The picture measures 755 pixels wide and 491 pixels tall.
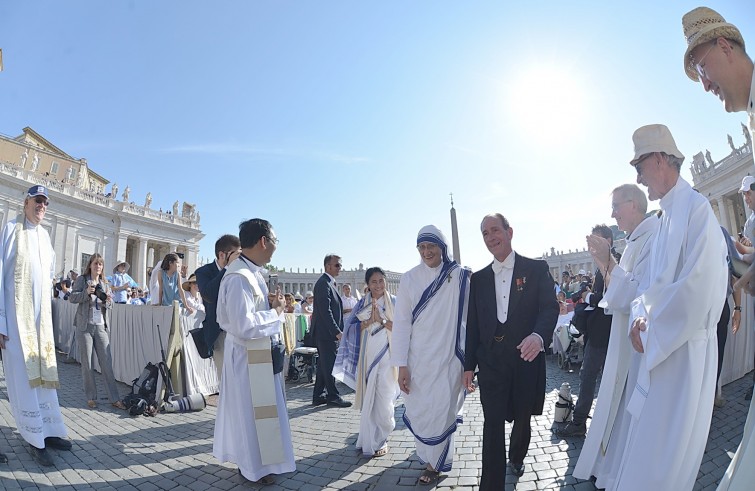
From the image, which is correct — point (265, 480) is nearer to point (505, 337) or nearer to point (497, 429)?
point (497, 429)

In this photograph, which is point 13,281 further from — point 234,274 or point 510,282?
point 510,282

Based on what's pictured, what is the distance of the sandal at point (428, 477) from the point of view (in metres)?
3.01

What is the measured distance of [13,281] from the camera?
3654 millimetres

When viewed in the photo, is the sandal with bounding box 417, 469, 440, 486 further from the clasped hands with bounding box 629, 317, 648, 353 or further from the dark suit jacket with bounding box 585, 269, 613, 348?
the dark suit jacket with bounding box 585, 269, 613, 348

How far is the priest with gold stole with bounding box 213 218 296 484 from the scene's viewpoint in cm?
309

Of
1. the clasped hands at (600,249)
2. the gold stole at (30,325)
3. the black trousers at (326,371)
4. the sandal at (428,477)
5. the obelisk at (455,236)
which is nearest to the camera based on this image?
the clasped hands at (600,249)

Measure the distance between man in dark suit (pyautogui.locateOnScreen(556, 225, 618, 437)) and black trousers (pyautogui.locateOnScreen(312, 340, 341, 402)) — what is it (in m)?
3.32

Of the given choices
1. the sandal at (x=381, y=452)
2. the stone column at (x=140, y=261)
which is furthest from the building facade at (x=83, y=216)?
the sandal at (x=381, y=452)

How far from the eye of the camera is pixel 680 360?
1.73 m

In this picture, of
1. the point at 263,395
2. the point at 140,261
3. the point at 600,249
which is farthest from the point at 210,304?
the point at 140,261

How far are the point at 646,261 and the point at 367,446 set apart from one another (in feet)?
9.84

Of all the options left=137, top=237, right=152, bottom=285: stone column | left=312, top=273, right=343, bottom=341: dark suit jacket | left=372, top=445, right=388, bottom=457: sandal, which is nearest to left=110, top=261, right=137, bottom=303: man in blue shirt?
left=312, top=273, right=343, bottom=341: dark suit jacket

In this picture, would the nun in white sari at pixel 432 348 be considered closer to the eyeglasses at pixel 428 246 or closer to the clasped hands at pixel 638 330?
the eyeglasses at pixel 428 246

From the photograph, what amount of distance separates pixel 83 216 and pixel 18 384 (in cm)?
4391
